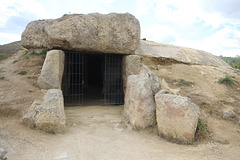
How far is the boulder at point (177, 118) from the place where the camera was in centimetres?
363

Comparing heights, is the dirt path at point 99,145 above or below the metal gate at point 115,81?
below

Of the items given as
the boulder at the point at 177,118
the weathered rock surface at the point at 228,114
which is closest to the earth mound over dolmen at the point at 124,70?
the boulder at the point at 177,118

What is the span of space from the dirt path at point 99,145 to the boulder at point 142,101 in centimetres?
23

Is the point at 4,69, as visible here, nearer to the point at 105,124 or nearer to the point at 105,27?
the point at 105,27

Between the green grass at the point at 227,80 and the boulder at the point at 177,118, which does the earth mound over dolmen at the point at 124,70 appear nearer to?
the boulder at the point at 177,118

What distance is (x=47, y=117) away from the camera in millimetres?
3955

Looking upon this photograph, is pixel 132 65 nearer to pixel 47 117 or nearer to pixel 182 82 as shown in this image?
pixel 182 82

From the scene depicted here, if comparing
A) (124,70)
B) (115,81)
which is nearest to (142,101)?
(124,70)

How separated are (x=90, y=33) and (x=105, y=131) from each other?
9.61ft

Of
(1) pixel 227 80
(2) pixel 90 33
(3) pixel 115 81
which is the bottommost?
(3) pixel 115 81

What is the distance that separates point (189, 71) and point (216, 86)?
1185mm

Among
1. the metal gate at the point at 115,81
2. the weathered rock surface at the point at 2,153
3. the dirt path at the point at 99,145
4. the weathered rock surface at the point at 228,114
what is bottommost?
the dirt path at the point at 99,145

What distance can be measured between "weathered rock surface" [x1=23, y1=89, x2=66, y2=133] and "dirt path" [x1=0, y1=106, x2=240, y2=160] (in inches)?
5.4

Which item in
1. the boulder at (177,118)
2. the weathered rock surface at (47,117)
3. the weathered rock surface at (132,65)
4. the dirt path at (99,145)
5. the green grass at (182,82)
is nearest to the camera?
the dirt path at (99,145)
